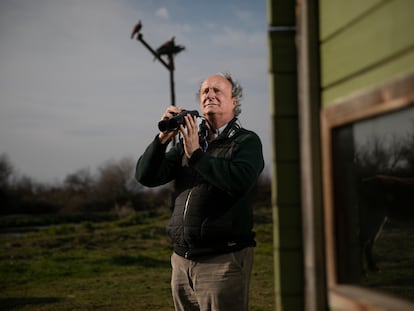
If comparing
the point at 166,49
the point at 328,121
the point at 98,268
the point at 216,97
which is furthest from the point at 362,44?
the point at 166,49

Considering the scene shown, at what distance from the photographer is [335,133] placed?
151cm

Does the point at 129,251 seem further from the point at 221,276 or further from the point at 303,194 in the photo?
the point at 303,194

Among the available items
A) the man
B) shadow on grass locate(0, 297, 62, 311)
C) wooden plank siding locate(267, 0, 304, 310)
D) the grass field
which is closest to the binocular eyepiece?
the man

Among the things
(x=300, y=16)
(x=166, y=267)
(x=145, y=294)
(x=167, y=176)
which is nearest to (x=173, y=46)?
(x=166, y=267)

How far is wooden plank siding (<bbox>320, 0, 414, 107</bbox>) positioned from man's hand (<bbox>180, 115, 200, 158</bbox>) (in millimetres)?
1047

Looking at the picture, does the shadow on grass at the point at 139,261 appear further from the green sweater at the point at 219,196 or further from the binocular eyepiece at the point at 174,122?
the binocular eyepiece at the point at 174,122

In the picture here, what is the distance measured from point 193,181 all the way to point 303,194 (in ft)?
3.67

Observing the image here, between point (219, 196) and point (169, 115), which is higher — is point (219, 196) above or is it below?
below

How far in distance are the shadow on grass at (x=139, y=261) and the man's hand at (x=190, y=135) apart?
21.0ft

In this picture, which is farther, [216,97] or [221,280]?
[216,97]

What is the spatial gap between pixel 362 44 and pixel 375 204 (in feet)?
9.48

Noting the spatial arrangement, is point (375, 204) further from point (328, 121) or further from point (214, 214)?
point (328, 121)

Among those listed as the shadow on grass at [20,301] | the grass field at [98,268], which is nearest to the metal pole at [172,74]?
the grass field at [98,268]

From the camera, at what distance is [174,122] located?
2611 mm
